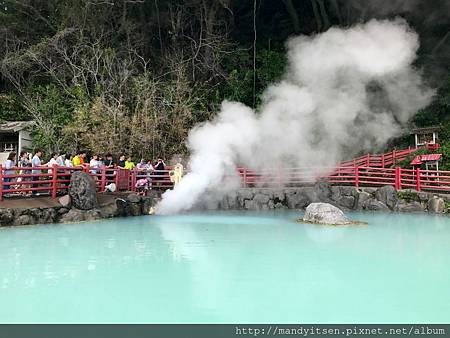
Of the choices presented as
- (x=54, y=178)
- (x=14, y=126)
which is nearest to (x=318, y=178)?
(x=54, y=178)

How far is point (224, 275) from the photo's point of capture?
6.30 metres

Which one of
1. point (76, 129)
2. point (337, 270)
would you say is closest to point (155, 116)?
point (76, 129)

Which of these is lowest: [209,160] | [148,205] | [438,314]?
[438,314]

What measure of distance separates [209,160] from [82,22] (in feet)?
35.2

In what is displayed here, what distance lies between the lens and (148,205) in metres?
14.3

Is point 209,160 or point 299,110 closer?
point 209,160

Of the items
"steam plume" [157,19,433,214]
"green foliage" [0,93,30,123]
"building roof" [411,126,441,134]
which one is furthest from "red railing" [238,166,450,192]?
"green foliage" [0,93,30,123]

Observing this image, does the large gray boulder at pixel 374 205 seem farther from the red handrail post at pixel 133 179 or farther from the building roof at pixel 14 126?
the building roof at pixel 14 126

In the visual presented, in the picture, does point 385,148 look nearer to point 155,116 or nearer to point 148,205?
point 155,116

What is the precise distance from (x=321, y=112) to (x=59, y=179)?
1014 cm

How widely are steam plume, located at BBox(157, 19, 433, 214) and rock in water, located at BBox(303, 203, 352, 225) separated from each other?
173 inches

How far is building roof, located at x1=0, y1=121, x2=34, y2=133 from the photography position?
63.2 feet

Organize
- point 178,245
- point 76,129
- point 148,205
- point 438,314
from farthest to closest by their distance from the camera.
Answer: point 76,129
point 148,205
point 178,245
point 438,314

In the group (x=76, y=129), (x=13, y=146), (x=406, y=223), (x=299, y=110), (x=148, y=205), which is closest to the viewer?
(x=406, y=223)
